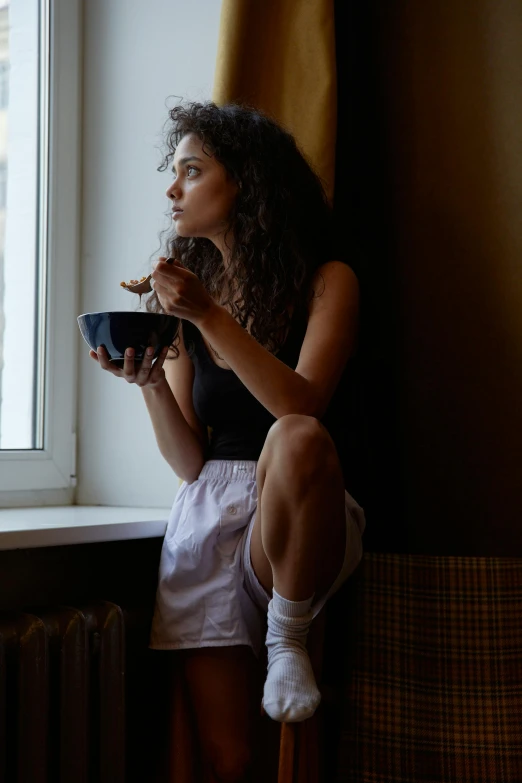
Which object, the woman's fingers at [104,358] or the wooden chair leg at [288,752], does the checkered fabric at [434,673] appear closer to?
the wooden chair leg at [288,752]

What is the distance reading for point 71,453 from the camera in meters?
1.69

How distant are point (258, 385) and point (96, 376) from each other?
676 millimetres

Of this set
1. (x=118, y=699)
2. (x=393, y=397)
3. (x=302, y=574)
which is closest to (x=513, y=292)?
(x=393, y=397)

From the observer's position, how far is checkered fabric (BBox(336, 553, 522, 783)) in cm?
117

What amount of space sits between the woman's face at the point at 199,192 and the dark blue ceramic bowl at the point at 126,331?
0.93ft

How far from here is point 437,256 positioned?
1574 millimetres

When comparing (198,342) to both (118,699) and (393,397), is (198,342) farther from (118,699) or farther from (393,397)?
(118,699)

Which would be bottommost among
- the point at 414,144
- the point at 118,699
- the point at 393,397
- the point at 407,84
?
the point at 118,699

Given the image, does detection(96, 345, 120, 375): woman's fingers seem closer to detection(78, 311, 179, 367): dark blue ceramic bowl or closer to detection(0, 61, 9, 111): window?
detection(78, 311, 179, 367): dark blue ceramic bowl

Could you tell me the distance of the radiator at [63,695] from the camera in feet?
3.54

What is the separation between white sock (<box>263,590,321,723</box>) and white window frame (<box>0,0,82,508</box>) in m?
0.75

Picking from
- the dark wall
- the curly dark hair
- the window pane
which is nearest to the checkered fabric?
the dark wall

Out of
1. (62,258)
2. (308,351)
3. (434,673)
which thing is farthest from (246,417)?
(62,258)

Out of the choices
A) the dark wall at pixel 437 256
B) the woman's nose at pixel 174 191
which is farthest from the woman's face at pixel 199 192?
the dark wall at pixel 437 256
